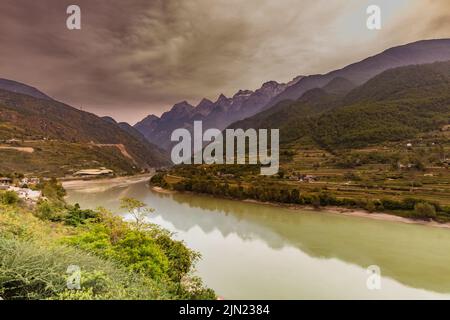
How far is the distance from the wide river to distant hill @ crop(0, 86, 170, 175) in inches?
2807

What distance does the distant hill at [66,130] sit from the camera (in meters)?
98.9

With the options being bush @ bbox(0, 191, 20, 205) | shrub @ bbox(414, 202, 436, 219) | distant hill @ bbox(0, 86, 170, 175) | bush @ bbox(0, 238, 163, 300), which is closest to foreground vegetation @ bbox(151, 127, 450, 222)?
shrub @ bbox(414, 202, 436, 219)

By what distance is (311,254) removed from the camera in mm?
20297

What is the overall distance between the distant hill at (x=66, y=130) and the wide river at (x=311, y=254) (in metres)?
71.3

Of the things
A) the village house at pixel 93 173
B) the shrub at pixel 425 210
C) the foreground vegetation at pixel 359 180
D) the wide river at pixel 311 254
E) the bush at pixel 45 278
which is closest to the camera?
the bush at pixel 45 278

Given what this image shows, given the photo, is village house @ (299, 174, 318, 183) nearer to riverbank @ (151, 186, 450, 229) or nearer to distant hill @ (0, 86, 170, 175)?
riverbank @ (151, 186, 450, 229)

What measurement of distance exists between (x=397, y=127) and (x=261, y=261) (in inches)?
2441

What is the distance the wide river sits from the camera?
A: 14.5m

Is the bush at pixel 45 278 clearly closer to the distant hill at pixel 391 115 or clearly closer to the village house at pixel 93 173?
the distant hill at pixel 391 115

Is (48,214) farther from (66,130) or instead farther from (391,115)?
(66,130)

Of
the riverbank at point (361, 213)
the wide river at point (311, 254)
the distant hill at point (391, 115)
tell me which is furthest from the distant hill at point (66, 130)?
the wide river at point (311, 254)

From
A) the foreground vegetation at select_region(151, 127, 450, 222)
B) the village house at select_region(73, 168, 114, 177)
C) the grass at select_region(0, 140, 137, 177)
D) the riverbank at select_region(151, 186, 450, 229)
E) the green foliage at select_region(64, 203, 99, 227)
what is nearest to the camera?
the green foliage at select_region(64, 203, 99, 227)

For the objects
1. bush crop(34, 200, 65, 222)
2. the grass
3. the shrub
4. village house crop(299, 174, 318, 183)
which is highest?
the grass
